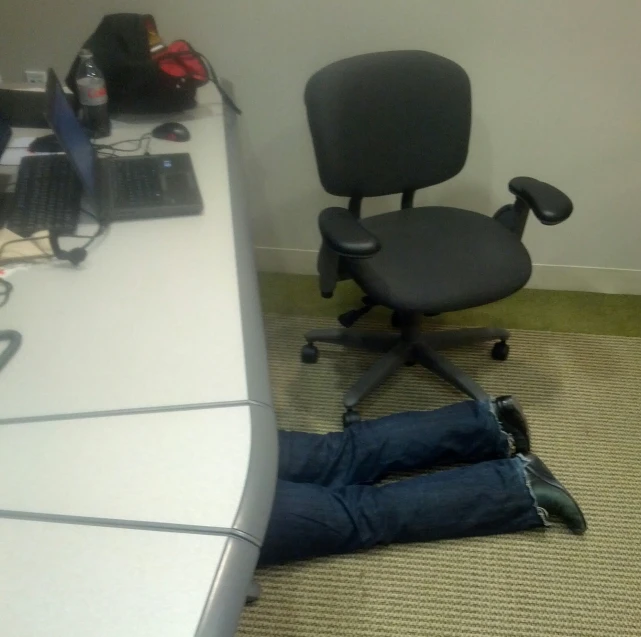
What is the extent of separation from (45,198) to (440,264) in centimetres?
94

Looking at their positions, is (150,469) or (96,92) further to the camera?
(96,92)

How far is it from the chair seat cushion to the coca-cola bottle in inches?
28.6

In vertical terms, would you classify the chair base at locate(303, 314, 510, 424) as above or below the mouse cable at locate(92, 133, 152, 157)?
below

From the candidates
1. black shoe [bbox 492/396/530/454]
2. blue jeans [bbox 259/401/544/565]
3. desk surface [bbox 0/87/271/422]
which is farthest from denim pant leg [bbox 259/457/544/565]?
desk surface [bbox 0/87/271/422]

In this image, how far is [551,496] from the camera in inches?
54.9

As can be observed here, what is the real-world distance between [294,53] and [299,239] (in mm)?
651

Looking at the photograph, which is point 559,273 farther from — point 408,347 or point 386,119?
point 386,119

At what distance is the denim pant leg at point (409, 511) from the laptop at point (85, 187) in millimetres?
650

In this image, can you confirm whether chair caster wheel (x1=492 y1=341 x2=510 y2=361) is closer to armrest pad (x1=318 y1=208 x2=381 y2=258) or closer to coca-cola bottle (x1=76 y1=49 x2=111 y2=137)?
armrest pad (x1=318 y1=208 x2=381 y2=258)

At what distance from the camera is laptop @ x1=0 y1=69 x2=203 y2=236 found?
1.22m

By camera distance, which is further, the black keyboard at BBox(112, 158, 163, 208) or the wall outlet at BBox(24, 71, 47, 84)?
the wall outlet at BBox(24, 71, 47, 84)

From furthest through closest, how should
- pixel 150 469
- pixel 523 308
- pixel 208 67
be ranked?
pixel 523 308 < pixel 208 67 < pixel 150 469

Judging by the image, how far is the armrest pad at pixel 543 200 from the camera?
1.53 metres

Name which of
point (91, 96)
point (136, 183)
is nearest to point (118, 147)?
point (91, 96)
